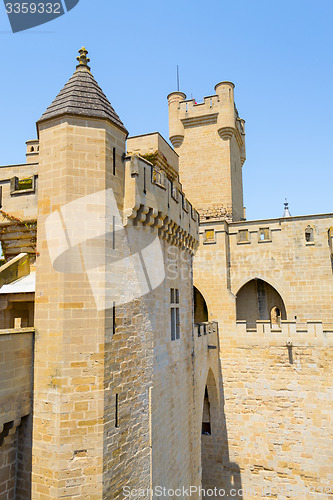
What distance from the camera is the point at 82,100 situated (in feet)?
24.3

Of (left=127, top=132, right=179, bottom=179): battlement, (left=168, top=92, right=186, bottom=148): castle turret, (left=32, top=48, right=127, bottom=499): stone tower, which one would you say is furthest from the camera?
(left=168, top=92, right=186, bottom=148): castle turret

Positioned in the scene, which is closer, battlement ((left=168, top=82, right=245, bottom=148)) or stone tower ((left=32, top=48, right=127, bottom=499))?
stone tower ((left=32, top=48, right=127, bottom=499))

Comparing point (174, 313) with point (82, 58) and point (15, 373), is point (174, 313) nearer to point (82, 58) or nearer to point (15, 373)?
point (15, 373)

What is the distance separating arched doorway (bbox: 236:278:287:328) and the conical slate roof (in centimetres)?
1509

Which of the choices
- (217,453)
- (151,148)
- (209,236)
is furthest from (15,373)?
(217,453)

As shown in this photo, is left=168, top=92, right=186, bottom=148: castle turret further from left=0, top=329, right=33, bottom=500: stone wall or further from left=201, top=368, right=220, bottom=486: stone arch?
left=0, top=329, right=33, bottom=500: stone wall

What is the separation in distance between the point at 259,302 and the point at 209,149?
1035 cm

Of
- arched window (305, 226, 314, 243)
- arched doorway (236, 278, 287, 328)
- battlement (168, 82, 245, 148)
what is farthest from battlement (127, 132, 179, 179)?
battlement (168, 82, 245, 148)

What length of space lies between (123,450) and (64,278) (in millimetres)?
3814

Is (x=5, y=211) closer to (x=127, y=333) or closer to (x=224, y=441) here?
(x=127, y=333)

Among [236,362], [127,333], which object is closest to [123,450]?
[127,333]

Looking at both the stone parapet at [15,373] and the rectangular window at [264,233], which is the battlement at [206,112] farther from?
the stone parapet at [15,373]

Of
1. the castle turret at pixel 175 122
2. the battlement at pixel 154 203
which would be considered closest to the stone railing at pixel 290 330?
the battlement at pixel 154 203

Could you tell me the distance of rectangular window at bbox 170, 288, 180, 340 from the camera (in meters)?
10.8
